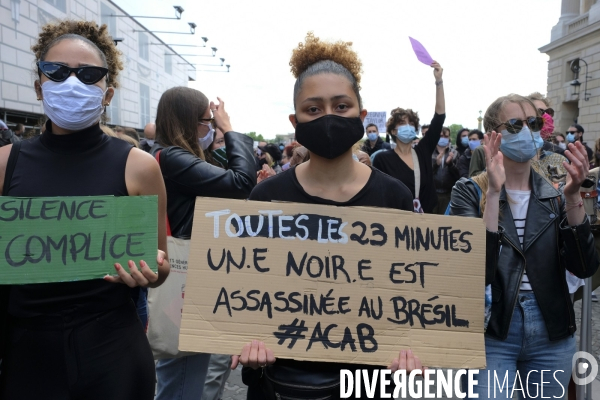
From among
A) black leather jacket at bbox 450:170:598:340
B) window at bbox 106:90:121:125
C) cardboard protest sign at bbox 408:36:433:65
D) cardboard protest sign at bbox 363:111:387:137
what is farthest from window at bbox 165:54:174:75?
black leather jacket at bbox 450:170:598:340

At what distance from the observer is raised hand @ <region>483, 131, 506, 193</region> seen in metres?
2.24

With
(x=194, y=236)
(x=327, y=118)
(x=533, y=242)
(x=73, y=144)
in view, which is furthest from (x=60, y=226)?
(x=533, y=242)

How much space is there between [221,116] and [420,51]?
106 inches

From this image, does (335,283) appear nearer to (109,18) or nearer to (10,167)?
(10,167)

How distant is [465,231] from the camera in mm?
1969

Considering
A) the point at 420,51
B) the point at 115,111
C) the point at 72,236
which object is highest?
the point at 115,111

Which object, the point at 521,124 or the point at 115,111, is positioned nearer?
the point at 521,124

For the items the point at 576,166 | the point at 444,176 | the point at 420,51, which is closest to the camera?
the point at 576,166

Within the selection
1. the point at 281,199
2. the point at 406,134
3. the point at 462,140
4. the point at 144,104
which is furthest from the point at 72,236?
the point at 144,104

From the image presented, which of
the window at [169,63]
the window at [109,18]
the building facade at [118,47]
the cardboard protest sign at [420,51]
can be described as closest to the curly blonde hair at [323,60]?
the building facade at [118,47]

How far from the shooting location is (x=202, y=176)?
9.13 ft

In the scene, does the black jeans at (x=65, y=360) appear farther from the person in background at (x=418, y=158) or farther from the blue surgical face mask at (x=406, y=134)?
the blue surgical face mask at (x=406, y=134)

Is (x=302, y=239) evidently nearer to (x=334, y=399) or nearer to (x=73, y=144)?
(x=334, y=399)

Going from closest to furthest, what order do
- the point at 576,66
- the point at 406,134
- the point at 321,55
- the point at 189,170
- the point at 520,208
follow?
the point at 321,55
the point at 520,208
the point at 189,170
the point at 406,134
the point at 576,66
